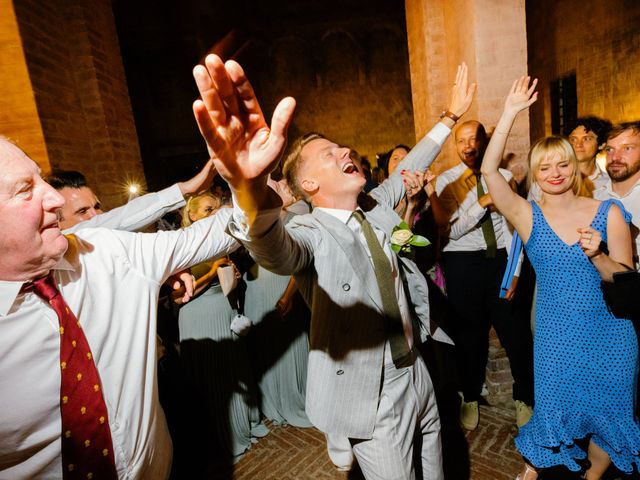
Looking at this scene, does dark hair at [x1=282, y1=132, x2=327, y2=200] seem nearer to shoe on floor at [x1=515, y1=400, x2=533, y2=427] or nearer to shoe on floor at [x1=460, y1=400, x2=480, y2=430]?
shoe on floor at [x1=460, y1=400, x2=480, y2=430]

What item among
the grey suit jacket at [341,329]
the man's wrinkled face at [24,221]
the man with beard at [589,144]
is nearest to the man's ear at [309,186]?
the grey suit jacket at [341,329]

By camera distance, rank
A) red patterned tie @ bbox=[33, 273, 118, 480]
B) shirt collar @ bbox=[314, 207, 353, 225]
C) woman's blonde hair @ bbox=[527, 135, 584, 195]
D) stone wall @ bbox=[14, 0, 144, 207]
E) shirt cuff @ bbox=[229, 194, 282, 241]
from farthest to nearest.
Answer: stone wall @ bbox=[14, 0, 144, 207]
woman's blonde hair @ bbox=[527, 135, 584, 195]
shirt collar @ bbox=[314, 207, 353, 225]
red patterned tie @ bbox=[33, 273, 118, 480]
shirt cuff @ bbox=[229, 194, 282, 241]

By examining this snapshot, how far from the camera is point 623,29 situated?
10.7 m

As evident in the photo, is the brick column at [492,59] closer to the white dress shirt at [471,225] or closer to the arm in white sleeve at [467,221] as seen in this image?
the white dress shirt at [471,225]

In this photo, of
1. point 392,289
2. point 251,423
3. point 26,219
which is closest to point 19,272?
point 26,219

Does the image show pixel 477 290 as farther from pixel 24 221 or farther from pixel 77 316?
pixel 24 221

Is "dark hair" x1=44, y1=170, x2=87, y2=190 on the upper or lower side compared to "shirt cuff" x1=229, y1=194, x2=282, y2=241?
upper

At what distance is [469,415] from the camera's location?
10.5ft

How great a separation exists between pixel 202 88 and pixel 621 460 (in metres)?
3.17

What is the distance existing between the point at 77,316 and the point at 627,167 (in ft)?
13.3

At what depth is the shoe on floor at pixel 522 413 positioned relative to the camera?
3.02 metres

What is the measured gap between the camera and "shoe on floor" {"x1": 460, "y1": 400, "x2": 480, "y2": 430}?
3.15 m

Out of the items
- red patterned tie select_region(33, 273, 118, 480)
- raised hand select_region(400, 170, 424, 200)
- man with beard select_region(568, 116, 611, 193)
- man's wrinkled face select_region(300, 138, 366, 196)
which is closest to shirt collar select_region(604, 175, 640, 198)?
man with beard select_region(568, 116, 611, 193)

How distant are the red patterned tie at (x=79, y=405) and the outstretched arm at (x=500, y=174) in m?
2.51
